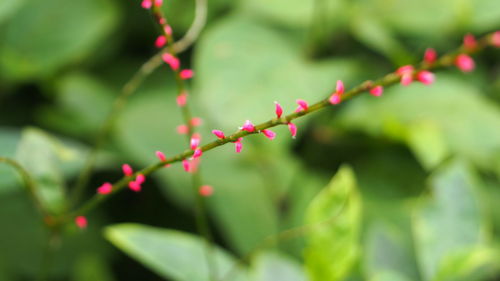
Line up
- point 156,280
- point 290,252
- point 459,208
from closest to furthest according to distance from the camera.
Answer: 1. point 459,208
2. point 290,252
3. point 156,280

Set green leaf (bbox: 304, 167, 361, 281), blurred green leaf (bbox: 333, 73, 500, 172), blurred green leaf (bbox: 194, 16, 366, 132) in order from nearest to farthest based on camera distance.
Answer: green leaf (bbox: 304, 167, 361, 281), blurred green leaf (bbox: 194, 16, 366, 132), blurred green leaf (bbox: 333, 73, 500, 172)

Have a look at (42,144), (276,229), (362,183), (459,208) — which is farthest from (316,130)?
(42,144)

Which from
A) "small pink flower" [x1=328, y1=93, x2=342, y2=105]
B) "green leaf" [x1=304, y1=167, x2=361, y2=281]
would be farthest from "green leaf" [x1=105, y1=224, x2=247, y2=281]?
"small pink flower" [x1=328, y1=93, x2=342, y2=105]

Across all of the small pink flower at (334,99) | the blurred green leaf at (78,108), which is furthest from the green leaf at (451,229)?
the blurred green leaf at (78,108)

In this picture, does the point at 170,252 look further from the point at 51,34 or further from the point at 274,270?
the point at 51,34

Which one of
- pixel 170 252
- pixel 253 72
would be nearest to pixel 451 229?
pixel 170 252

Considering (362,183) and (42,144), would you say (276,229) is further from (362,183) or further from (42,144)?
(42,144)

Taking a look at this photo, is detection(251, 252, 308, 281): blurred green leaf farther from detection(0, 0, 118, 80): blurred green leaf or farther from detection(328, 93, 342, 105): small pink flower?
detection(0, 0, 118, 80): blurred green leaf
